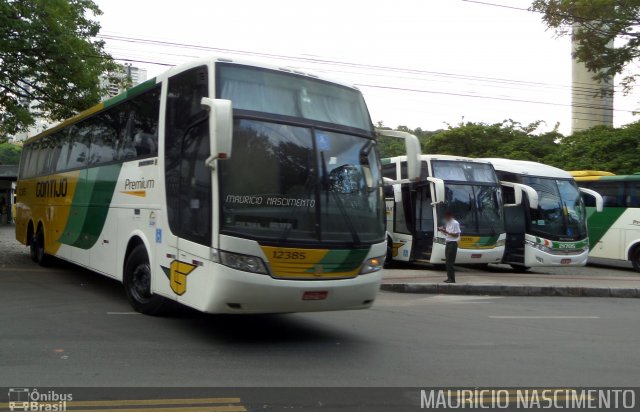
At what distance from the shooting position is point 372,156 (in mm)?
7395

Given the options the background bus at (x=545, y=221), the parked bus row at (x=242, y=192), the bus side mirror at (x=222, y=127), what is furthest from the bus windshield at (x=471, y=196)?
the bus side mirror at (x=222, y=127)

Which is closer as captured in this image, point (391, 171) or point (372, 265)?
point (372, 265)

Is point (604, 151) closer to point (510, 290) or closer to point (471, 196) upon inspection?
point (471, 196)

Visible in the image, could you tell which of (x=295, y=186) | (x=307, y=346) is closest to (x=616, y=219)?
(x=307, y=346)

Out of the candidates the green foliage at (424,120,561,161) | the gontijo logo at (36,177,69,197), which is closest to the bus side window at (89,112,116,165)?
the gontijo logo at (36,177,69,197)

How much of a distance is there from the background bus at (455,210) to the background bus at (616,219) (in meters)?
5.93

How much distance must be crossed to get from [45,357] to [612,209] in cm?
1942

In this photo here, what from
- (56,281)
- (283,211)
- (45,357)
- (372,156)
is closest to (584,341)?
(372,156)

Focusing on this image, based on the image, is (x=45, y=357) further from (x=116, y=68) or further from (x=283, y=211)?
(x=116, y=68)

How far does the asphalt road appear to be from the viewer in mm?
5758

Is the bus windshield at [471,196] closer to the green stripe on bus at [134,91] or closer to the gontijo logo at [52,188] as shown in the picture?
the green stripe on bus at [134,91]

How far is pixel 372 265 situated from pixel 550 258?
11579mm

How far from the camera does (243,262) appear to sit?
251 inches

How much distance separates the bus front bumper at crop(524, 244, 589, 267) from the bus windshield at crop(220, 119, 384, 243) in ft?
37.9
